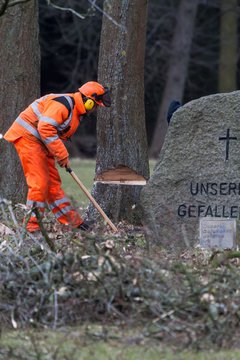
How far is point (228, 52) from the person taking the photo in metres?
35.2

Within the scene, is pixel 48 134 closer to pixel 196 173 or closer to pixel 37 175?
pixel 37 175

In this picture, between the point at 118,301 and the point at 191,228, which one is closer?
the point at 118,301

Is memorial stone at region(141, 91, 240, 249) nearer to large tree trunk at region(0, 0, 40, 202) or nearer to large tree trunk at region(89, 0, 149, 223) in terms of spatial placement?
large tree trunk at region(89, 0, 149, 223)

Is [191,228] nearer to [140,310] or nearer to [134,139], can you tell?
[134,139]

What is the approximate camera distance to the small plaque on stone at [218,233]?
10.3m

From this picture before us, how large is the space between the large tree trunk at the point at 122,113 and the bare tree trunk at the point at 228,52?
21324mm

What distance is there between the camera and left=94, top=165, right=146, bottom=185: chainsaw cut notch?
13031mm

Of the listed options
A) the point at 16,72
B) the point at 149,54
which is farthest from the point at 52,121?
the point at 149,54

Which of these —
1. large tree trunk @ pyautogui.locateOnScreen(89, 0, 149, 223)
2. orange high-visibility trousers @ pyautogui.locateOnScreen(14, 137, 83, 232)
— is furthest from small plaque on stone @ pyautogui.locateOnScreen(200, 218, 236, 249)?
large tree trunk @ pyautogui.locateOnScreen(89, 0, 149, 223)

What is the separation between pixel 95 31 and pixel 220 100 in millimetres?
22740

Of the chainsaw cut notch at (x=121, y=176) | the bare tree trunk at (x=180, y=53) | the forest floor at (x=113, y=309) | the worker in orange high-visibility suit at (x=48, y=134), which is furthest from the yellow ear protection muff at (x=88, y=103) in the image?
the bare tree trunk at (x=180, y=53)

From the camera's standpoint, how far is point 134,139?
13461mm

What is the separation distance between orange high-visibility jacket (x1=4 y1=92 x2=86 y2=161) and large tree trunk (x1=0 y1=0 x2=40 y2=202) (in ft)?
11.4

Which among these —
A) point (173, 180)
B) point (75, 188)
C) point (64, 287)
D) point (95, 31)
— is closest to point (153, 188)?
point (173, 180)
